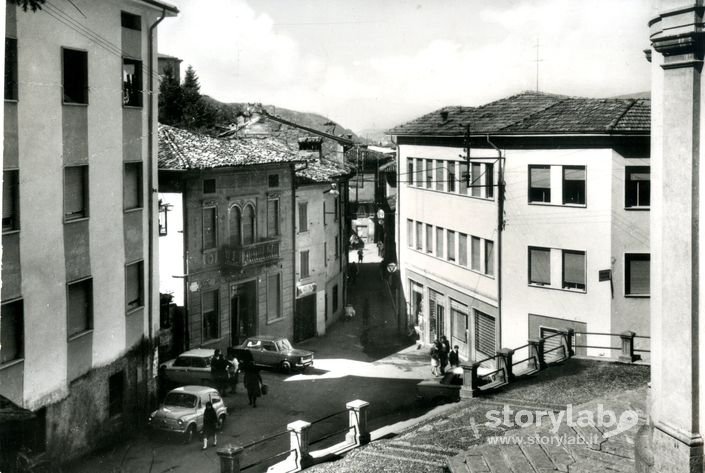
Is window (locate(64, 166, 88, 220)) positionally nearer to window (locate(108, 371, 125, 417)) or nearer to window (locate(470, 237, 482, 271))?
window (locate(108, 371, 125, 417))

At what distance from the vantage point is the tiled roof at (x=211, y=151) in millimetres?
10789

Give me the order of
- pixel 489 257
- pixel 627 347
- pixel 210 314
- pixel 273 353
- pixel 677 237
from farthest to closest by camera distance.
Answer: pixel 489 257
pixel 627 347
pixel 273 353
pixel 210 314
pixel 677 237

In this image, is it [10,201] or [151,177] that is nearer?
[10,201]

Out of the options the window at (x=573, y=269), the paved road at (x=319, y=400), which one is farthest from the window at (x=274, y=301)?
the window at (x=573, y=269)

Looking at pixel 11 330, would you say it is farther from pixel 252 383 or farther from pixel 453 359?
pixel 453 359

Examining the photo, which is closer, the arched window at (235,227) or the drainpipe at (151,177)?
the drainpipe at (151,177)

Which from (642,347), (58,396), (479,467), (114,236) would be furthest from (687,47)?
(642,347)

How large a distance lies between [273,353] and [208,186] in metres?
3.02

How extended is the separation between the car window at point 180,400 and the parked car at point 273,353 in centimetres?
134

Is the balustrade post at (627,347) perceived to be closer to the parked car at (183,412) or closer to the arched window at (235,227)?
the arched window at (235,227)

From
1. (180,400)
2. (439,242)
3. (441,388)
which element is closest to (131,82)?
(180,400)

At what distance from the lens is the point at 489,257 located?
57.3 feet

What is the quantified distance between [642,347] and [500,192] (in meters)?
4.81

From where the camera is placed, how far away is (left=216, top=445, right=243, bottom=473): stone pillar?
357 inches
